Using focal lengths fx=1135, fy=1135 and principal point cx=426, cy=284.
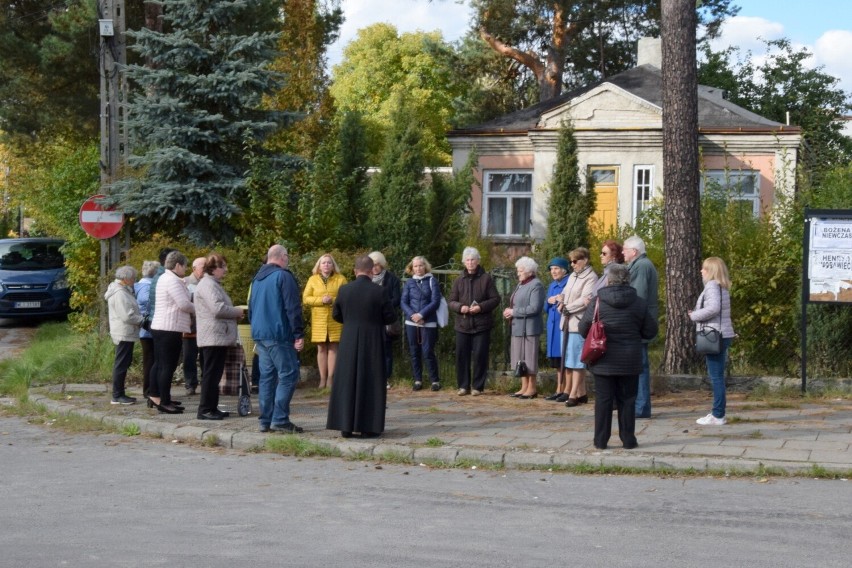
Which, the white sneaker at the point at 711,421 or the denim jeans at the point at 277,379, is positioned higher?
the denim jeans at the point at 277,379

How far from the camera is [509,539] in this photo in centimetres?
730

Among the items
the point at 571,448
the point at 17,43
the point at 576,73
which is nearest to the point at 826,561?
the point at 571,448

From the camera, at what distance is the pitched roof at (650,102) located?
109 ft

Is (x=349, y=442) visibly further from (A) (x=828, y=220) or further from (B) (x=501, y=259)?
(B) (x=501, y=259)

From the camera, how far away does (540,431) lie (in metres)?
11.6

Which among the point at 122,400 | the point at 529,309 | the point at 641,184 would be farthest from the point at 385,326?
the point at 641,184

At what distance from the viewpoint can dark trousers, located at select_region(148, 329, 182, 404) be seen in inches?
502

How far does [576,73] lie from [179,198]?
113ft

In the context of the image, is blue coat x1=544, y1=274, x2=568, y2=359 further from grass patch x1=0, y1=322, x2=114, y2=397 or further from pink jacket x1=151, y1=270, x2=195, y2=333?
grass patch x1=0, y1=322, x2=114, y2=397

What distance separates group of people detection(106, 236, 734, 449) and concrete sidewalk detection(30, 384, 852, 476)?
306mm

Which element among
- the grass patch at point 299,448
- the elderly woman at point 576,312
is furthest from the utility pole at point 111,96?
the grass patch at point 299,448

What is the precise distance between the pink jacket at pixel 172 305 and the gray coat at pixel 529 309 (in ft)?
13.5

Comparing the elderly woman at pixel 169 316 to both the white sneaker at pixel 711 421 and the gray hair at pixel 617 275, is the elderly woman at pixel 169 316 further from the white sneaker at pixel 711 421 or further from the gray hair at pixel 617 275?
the white sneaker at pixel 711 421

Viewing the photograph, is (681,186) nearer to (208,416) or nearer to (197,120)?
(208,416)
